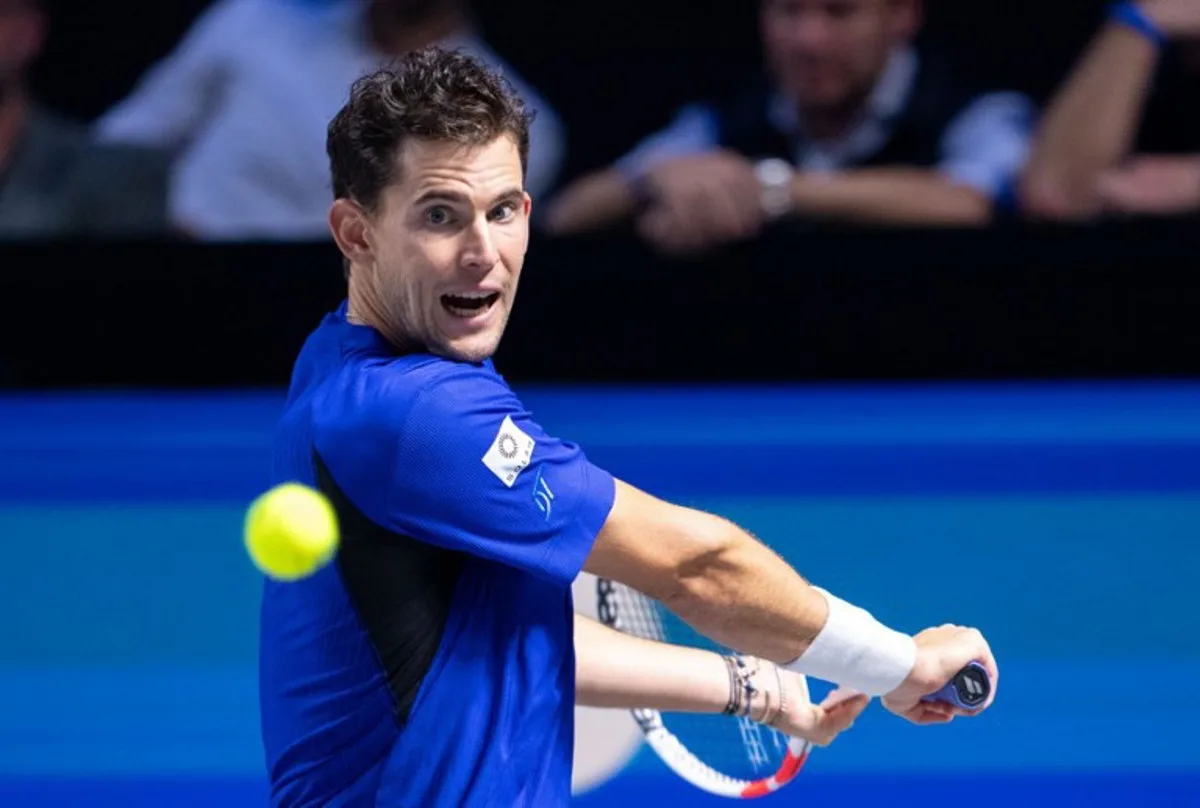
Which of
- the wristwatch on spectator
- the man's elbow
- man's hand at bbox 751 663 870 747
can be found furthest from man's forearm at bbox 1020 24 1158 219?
the man's elbow

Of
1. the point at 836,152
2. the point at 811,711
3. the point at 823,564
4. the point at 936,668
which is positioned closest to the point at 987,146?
the point at 836,152

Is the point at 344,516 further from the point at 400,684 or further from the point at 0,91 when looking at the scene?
the point at 0,91

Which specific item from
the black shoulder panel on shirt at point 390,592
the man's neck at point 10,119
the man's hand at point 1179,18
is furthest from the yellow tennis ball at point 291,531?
the man's neck at point 10,119

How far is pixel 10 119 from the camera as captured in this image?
544 centimetres

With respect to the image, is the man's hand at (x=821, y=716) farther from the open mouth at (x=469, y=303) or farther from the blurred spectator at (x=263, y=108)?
the blurred spectator at (x=263, y=108)

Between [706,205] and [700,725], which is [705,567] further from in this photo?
[706,205]

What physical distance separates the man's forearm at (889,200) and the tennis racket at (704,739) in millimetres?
2226

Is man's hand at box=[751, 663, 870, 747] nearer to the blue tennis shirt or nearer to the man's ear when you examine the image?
the blue tennis shirt

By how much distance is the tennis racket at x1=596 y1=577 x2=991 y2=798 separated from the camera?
8.44ft

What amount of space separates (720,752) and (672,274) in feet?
7.54

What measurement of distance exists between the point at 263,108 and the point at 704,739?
325 cm

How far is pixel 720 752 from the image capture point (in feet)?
8.85

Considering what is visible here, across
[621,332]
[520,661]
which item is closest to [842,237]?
[621,332]

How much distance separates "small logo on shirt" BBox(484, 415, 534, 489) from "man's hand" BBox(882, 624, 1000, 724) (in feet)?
1.81
